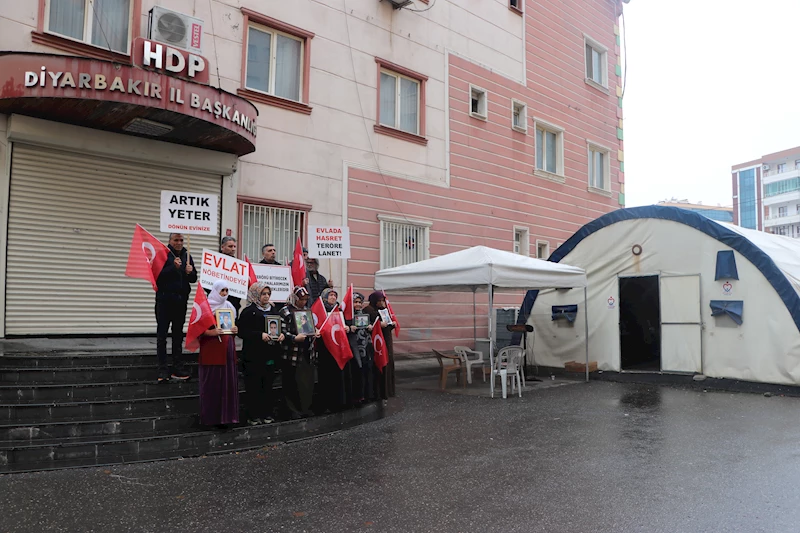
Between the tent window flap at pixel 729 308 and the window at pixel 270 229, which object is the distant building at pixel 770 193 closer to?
the tent window flap at pixel 729 308

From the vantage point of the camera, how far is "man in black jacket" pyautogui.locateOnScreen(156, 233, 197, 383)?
27.4 feet

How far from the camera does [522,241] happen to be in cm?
1873

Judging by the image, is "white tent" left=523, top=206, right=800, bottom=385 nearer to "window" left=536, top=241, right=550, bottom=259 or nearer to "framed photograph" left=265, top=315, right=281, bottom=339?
"window" left=536, top=241, right=550, bottom=259

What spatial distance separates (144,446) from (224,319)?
1602mm

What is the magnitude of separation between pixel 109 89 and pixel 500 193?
11219 millimetres

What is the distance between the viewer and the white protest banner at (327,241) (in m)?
10.8

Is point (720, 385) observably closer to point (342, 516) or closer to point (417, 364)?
point (417, 364)

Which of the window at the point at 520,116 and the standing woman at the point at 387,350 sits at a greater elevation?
the window at the point at 520,116

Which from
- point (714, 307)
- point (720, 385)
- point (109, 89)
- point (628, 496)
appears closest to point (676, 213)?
point (714, 307)

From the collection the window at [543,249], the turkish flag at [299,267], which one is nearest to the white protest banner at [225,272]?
the turkish flag at [299,267]

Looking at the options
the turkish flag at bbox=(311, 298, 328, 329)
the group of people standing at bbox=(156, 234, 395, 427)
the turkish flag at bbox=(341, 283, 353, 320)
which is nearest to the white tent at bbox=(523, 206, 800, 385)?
the group of people standing at bbox=(156, 234, 395, 427)

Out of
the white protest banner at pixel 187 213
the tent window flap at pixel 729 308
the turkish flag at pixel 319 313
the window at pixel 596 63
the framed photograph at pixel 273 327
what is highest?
the window at pixel 596 63

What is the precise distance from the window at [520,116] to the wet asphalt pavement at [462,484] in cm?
1180

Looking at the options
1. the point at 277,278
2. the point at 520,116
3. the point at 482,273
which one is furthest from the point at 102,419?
the point at 520,116
